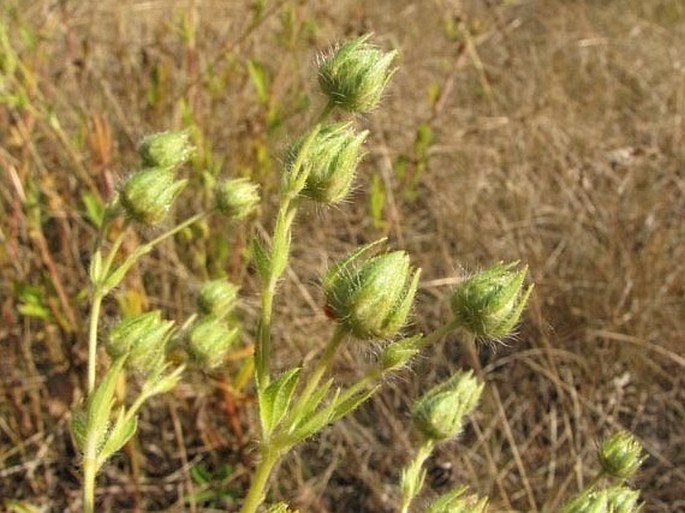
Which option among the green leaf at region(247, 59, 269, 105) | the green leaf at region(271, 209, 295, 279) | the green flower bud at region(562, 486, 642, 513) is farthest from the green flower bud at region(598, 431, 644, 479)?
the green leaf at region(247, 59, 269, 105)

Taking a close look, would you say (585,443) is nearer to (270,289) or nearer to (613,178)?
(613,178)

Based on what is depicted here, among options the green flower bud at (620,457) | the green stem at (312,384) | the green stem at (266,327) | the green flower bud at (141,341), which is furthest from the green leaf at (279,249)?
the green flower bud at (620,457)

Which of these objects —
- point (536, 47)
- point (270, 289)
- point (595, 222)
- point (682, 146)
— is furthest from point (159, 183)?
point (536, 47)

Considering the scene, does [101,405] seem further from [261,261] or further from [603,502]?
[603,502]

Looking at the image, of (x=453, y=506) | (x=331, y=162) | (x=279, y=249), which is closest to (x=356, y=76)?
(x=331, y=162)

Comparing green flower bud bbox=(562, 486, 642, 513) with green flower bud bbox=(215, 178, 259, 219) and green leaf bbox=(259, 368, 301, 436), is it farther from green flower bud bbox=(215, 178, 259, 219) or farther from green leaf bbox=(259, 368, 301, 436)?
green flower bud bbox=(215, 178, 259, 219)

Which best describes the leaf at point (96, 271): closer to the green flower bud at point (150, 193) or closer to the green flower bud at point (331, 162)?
the green flower bud at point (150, 193)

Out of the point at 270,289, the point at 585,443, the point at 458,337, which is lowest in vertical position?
the point at 585,443
